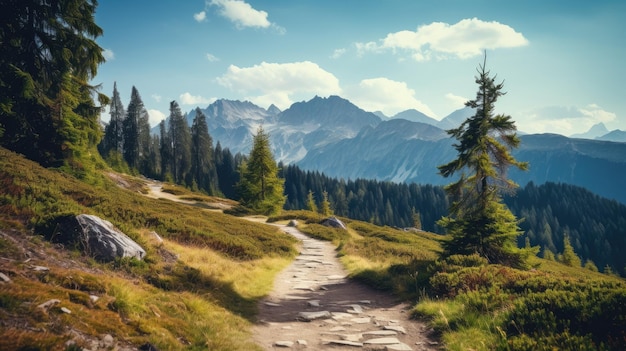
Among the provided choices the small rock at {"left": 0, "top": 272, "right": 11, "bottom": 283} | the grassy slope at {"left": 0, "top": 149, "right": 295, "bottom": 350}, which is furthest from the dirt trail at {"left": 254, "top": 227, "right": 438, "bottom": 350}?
the small rock at {"left": 0, "top": 272, "right": 11, "bottom": 283}

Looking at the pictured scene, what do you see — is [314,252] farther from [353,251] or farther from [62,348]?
[62,348]

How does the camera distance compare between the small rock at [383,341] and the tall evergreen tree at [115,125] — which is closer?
the small rock at [383,341]

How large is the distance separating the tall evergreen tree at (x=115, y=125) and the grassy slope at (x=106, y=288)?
8093 cm

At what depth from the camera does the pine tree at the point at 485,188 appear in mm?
16562

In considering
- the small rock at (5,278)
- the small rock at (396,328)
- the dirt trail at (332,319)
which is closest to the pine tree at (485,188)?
the dirt trail at (332,319)

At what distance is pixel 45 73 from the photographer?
18.7 m

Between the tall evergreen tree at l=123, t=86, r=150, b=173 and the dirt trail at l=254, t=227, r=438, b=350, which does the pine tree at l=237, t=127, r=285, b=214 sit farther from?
the tall evergreen tree at l=123, t=86, r=150, b=173

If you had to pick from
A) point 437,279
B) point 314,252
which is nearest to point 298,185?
point 314,252

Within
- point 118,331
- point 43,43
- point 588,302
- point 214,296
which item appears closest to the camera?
point 118,331

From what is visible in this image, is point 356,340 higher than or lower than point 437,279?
lower

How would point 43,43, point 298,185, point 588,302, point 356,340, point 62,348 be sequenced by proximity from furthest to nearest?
point 298,185 → point 43,43 → point 356,340 → point 588,302 → point 62,348

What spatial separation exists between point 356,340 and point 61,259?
7.30 meters

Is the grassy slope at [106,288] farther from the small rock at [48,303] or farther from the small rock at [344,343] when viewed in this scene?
the small rock at [344,343]

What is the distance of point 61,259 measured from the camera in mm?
8227
